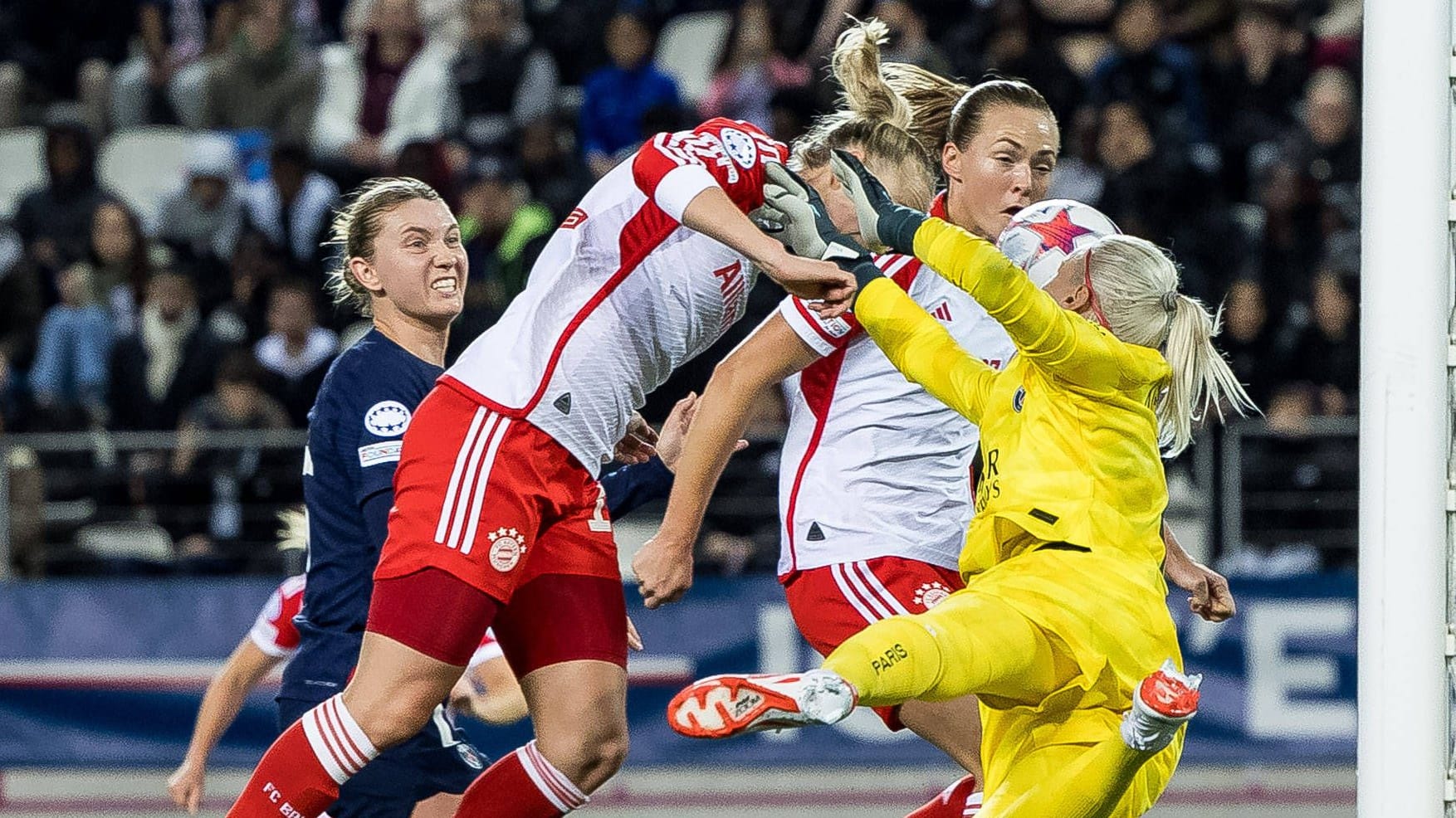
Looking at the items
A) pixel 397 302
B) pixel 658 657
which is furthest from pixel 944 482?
pixel 658 657

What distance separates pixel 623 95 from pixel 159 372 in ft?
9.68

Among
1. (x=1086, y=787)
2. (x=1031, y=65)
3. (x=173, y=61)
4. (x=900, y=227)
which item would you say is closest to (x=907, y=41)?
(x=1031, y=65)

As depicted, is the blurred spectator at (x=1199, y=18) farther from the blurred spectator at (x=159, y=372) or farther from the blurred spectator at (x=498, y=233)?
the blurred spectator at (x=159, y=372)

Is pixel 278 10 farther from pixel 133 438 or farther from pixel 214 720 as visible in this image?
pixel 214 720

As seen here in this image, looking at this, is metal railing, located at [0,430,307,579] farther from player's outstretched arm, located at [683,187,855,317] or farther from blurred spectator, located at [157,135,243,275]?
player's outstretched arm, located at [683,187,855,317]

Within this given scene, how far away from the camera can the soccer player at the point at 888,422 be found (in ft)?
14.4

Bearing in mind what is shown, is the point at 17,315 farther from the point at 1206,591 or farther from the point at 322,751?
the point at 1206,591

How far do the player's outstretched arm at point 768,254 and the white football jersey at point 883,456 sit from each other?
21.0 inches

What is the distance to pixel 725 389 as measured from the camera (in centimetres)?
431

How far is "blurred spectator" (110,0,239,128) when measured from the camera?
42.3ft

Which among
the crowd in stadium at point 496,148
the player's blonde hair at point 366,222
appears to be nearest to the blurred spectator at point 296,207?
the crowd in stadium at point 496,148

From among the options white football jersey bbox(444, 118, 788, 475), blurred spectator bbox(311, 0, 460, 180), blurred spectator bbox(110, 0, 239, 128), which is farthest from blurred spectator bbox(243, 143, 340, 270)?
white football jersey bbox(444, 118, 788, 475)

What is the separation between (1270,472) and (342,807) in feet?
19.1

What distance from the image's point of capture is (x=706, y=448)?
14.1ft
